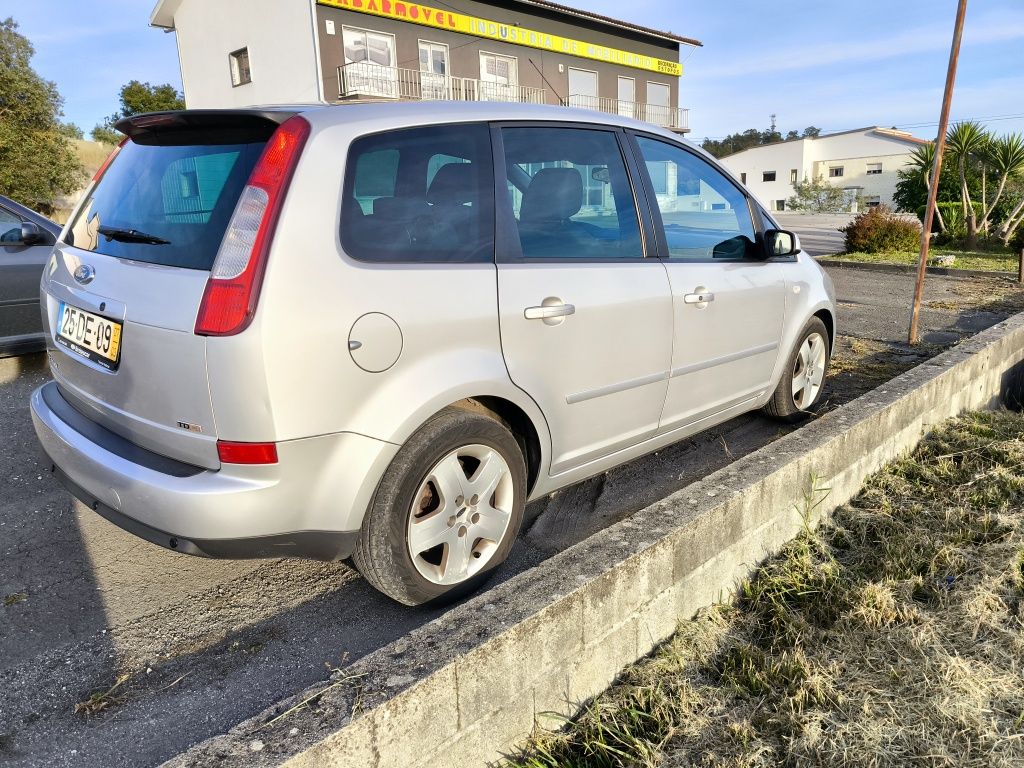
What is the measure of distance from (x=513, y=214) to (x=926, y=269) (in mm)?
Answer: 12288

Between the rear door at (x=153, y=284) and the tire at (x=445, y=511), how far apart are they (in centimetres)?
55

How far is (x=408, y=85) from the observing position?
2277 centimetres

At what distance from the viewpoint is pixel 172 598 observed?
2645 mm

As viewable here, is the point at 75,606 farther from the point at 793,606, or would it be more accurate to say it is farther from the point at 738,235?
the point at 738,235

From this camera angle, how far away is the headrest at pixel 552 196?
2.75 m

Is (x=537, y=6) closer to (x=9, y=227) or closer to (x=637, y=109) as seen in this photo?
(x=637, y=109)

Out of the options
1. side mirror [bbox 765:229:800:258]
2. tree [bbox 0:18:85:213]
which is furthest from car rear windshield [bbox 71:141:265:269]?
tree [bbox 0:18:85:213]

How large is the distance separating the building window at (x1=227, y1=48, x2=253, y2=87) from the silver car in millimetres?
23086

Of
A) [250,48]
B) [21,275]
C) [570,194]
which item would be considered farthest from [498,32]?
[570,194]

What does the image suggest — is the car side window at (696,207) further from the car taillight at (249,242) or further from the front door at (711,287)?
the car taillight at (249,242)

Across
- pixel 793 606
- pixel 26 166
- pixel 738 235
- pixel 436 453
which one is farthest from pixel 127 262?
pixel 26 166

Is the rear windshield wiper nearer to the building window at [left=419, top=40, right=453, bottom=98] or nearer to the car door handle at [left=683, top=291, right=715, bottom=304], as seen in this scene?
the car door handle at [left=683, top=291, right=715, bottom=304]

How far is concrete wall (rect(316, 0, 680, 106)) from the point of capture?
823 inches

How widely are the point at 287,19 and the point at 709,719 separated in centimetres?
2291
